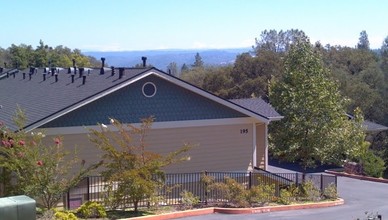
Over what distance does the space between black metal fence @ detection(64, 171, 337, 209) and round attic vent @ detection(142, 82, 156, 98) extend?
12.1ft

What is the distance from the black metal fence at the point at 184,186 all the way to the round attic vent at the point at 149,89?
3674mm

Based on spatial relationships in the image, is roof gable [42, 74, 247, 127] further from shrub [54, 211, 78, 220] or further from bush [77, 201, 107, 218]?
shrub [54, 211, 78, 220]

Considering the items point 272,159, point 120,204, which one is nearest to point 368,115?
point 272,159

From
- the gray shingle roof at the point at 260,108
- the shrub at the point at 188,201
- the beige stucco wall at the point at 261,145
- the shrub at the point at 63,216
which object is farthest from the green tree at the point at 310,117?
the shrub at the point at 63,216

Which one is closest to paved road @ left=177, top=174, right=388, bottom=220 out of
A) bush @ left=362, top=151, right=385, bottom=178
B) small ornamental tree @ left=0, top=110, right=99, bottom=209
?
bush @ left=362, top=151, right=385, bottom=178

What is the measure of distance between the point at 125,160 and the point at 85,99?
5353 millimetres

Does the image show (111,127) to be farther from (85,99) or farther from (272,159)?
(272,159)

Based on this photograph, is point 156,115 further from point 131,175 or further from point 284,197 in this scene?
point 131,175

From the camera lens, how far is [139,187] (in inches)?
727

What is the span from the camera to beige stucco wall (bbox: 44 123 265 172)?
25.9 m

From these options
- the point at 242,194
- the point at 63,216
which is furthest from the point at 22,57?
the point at 63,216

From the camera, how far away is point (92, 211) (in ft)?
60.7

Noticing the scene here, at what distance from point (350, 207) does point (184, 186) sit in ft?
21.7

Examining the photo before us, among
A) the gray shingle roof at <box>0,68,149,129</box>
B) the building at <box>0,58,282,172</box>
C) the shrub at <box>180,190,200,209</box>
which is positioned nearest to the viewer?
the shrub at <box>180,190,200,209</box>
